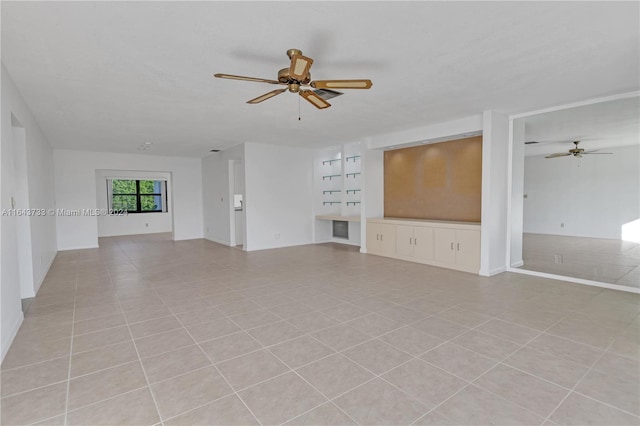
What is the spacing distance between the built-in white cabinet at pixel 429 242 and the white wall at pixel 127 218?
23.1 ft

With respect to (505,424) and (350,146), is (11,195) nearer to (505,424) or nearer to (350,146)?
(505,424)

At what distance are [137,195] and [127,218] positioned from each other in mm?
918

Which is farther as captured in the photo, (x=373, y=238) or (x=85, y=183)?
(x=85, y=183)

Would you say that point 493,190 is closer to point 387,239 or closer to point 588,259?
point 387,239

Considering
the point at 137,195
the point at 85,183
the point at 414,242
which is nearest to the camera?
the point at 414,242

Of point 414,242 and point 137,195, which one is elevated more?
point 137,195

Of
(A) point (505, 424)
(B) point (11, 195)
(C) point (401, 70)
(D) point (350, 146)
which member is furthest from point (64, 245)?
(A) point (505, 424)

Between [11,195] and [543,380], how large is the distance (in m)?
4.79

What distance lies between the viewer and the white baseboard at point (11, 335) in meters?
2.59

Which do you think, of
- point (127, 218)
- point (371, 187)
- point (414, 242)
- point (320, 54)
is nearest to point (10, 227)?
point (320, 54)

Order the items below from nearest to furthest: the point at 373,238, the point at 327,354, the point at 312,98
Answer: the point at 327,354, the point at 312,98, the point at 373,238

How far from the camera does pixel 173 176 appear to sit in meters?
9.62

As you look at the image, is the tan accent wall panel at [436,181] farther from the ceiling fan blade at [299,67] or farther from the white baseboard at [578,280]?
the ceiling fan blade at [299,67]

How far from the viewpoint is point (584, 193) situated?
7637 millimetres
